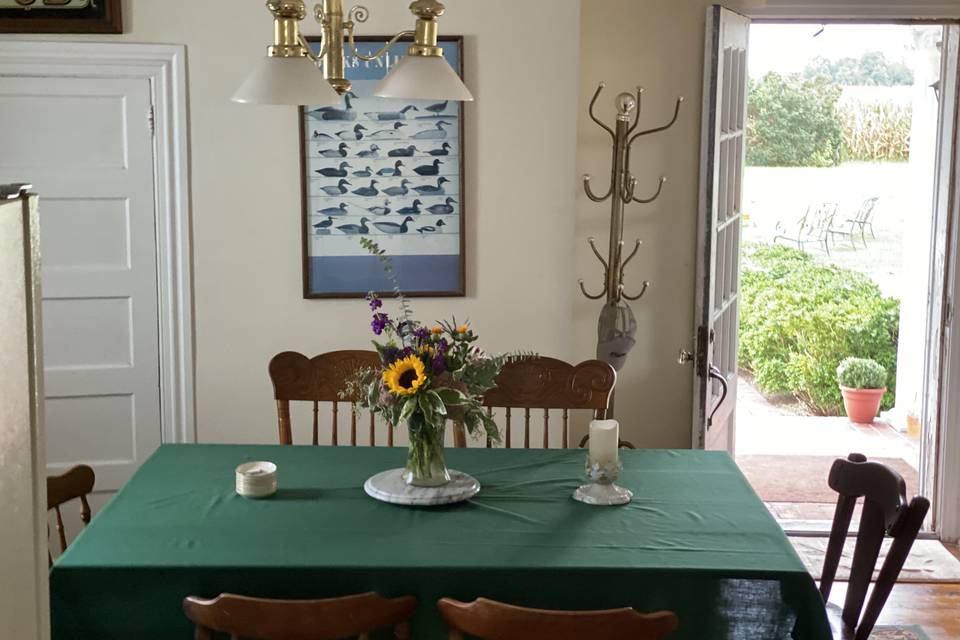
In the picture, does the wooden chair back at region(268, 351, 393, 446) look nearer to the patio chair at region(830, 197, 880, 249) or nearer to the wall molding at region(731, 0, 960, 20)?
the wall molding at region(731, 0, 960, 20)

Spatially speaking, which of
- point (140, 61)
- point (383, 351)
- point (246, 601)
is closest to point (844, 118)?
point (140, 61)

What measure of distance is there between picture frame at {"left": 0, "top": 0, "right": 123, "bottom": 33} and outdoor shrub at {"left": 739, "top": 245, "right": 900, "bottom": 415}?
558 centimetres

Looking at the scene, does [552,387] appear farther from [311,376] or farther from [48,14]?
[48,14]

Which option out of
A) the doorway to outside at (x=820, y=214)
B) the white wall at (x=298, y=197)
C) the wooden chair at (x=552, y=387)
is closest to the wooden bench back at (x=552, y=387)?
the wooden chair at (x=552, y=387)

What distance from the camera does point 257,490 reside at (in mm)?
2615

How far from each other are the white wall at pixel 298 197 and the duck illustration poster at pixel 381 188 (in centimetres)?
5

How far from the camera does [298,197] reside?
3850 mm

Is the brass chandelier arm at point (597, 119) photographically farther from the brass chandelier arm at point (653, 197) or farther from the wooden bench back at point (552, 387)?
the wooden bench back at point (552, 387)

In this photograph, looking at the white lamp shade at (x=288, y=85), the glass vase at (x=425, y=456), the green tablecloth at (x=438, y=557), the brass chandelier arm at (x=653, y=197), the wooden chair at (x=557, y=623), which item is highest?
the white lamp shade at (x=288, y=85)

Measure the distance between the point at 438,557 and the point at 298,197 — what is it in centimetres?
195

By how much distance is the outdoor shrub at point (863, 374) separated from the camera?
702cm

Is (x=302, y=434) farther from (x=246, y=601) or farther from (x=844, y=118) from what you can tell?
(x=844, y=118)

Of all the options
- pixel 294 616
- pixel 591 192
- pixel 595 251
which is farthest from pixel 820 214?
pixel 294 616

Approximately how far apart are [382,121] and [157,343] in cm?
112
